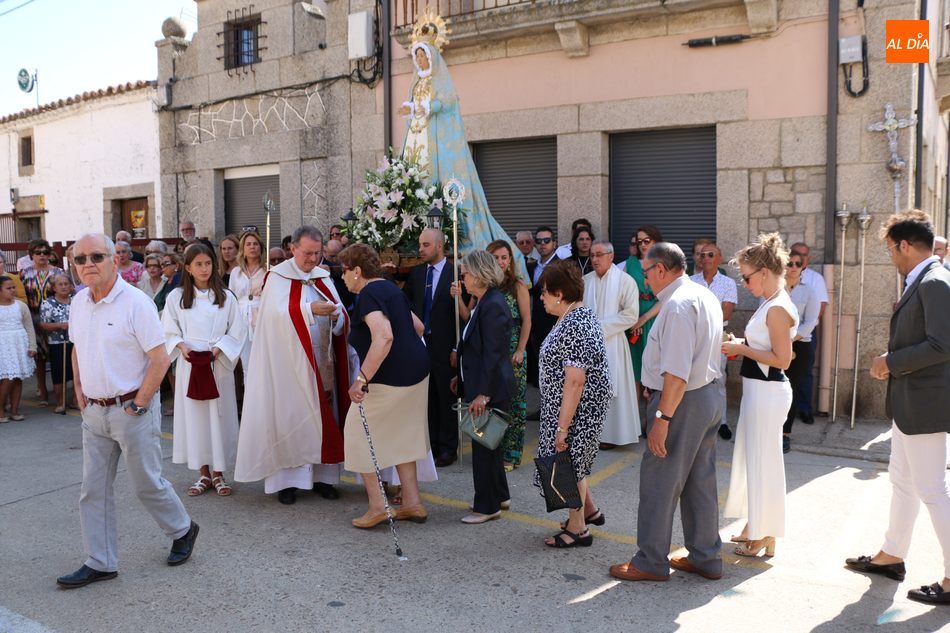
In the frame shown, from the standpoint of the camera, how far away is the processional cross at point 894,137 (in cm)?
765

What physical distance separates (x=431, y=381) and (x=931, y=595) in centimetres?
401

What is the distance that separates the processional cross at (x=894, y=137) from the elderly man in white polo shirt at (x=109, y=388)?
270 inches

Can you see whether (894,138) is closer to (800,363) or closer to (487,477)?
(800,363)

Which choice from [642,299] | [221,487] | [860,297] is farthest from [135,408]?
[860,297]

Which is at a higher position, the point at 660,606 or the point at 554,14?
the point at 554,14

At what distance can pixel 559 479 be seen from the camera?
4523mm

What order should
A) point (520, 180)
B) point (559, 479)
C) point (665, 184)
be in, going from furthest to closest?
point (520, 180) < point (665, 184) < point (559, 479)

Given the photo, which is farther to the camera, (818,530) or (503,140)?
(503,140)

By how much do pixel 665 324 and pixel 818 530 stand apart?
205 cm

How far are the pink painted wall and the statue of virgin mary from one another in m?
2.48

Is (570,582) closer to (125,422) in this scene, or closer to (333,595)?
(333,595)

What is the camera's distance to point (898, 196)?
7699 millimetres

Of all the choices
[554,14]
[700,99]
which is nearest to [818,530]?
[700,99]

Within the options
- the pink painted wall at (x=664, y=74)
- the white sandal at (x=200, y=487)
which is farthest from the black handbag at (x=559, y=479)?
the pink painted wall at (x=664, y=74)
